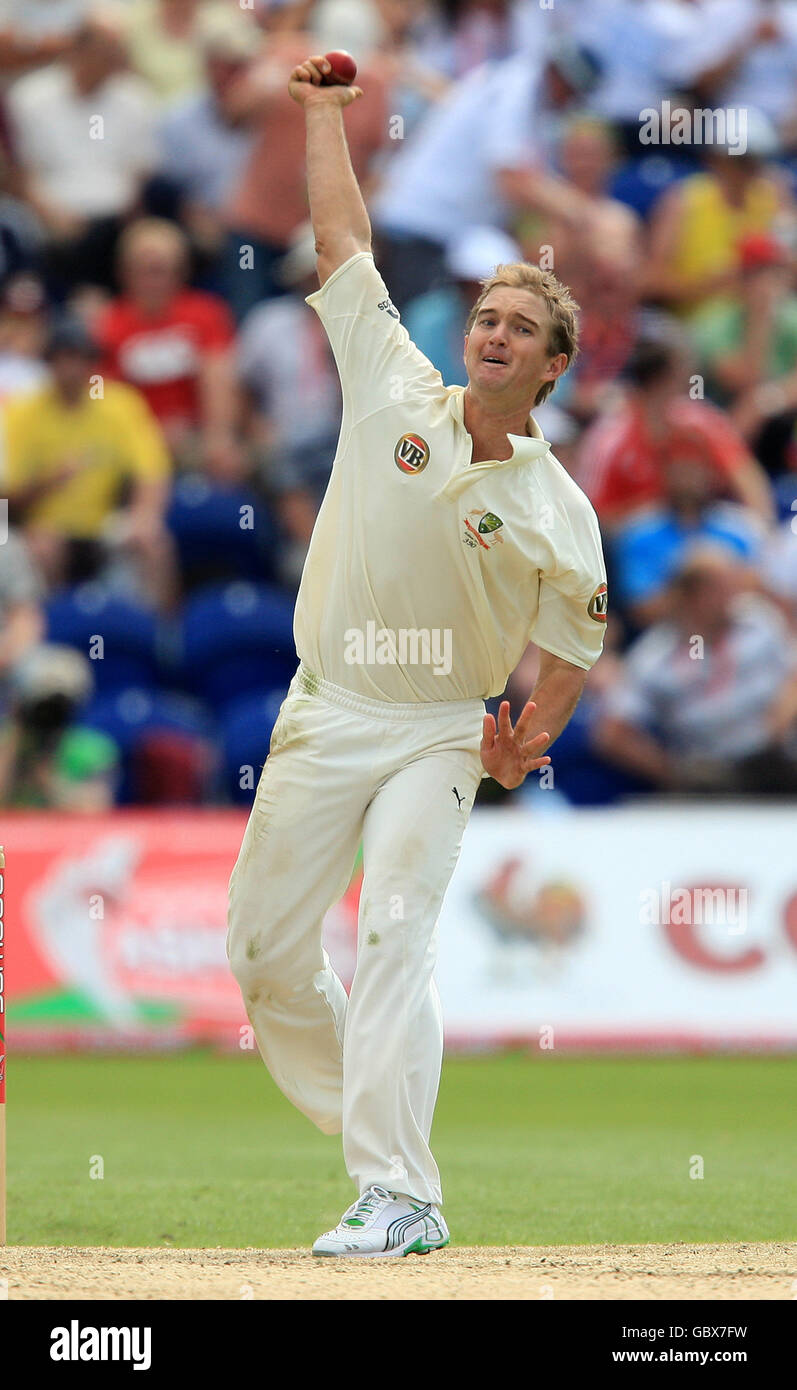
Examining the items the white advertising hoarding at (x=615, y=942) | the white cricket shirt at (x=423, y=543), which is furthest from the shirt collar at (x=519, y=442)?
the white advertising hoarding at (x=615, y=942)

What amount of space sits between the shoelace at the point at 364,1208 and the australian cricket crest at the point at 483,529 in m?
1.85

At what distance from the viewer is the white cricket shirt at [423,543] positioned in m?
5.57

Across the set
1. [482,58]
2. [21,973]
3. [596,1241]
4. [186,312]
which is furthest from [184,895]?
[482,58]

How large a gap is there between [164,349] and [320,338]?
1.19 metres

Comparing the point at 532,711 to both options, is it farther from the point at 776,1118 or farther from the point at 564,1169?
the point at 776,1118

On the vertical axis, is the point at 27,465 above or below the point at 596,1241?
above

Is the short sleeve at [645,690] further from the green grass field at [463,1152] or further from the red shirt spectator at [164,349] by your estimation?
the red shirt spectator at [164,349]

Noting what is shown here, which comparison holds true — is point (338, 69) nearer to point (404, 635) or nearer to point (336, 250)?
point (336, 250)

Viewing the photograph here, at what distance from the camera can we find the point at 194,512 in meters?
13.3

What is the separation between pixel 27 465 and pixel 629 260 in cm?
468

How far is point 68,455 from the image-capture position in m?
13.5

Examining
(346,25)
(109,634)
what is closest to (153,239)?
(346,25)

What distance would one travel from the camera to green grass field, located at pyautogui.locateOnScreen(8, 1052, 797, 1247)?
6582mm

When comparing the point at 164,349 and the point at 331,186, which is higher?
the point at 164,349
